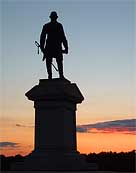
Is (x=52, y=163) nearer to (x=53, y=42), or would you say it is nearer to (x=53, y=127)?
(x=53, y=127)

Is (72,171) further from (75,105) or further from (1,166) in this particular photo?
(1,166)

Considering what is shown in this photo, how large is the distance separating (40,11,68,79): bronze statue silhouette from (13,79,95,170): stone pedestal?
3.18 feet

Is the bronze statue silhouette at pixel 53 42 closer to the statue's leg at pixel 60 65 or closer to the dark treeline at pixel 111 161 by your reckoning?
the statue's leg at pixel 60 65

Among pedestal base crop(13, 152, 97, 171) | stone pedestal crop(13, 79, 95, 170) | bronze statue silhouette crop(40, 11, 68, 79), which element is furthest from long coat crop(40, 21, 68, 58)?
pedestal base crop(13, 152, 97, 171)

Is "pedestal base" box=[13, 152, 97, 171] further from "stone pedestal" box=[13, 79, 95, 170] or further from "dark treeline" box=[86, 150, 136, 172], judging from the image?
"dark treeline" box=[86, 150, 136, 172]

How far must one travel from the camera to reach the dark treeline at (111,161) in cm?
2027

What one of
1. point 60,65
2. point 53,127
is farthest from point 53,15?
point 53,127

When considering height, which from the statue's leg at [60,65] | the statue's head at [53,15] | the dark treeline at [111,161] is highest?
the statue's head at [53,15]

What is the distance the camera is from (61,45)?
1914 centimetres

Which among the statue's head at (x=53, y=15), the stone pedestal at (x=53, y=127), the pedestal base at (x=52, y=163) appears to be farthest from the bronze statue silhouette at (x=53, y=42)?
the pedestal base at (x=52, y=163)

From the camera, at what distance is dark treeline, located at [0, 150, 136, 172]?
2027 cm

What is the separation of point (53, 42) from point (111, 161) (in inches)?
242

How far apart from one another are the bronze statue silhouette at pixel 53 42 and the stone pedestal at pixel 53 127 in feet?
3.18

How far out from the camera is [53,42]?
18875mm
